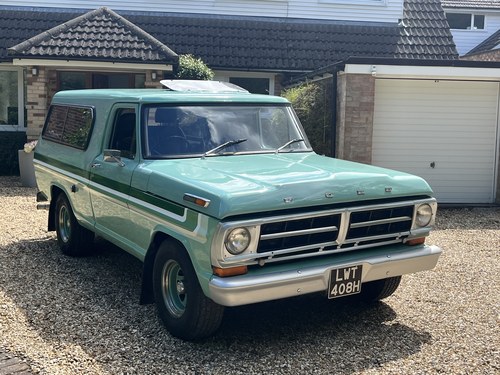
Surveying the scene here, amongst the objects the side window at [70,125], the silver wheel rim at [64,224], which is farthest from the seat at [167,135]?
the silver wheel rim at [64,224]

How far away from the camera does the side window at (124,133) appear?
222 inches

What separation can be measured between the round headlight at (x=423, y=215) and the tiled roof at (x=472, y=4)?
25472mm

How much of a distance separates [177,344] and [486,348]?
2.39 meters

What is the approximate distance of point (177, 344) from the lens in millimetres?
4684

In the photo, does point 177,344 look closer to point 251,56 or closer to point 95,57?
point 95,57

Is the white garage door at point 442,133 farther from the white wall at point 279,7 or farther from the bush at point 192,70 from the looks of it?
the white wall at point 279,7

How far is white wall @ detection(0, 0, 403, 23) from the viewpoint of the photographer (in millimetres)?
16812

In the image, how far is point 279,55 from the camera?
15953 mm

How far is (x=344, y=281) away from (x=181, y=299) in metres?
1.30

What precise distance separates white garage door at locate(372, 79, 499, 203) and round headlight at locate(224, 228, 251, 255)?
7.94 metres

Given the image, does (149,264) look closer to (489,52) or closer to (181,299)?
(181,299)

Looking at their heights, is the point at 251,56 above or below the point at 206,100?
above

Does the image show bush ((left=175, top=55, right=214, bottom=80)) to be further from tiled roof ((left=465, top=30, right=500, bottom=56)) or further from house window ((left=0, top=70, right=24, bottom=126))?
tiled roof ((left=465, top=30, right=500, bottom=56))

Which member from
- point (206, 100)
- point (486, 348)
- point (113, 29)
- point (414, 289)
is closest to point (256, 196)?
point (206, 100)
